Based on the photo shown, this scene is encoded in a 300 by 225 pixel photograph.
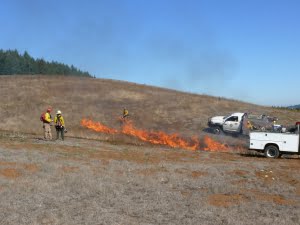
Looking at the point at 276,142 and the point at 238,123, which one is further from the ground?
the point at 238,123

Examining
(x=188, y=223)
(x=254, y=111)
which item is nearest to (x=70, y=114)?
(x=254, y=111)

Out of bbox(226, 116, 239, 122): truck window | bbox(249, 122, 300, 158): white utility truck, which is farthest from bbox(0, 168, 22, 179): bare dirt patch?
A: bbox(226, 116, 239, 122): truck window

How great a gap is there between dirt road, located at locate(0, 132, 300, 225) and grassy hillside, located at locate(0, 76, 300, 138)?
2129cm

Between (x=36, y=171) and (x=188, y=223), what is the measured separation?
27.9ft

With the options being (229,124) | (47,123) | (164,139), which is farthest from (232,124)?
(47,123)

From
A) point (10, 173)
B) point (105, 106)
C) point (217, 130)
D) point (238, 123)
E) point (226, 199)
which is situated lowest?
point (226, 199)

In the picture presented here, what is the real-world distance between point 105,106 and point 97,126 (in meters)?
11.2

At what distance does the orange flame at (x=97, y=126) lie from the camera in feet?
143

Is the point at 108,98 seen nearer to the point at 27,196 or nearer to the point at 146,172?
the point at 146,172

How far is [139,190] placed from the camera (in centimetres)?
1545

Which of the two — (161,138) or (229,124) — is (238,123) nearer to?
(229,124)

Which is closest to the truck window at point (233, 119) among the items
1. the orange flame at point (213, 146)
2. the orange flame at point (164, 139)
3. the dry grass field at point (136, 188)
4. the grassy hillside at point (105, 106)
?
the grassy hillside at point (105, 106)

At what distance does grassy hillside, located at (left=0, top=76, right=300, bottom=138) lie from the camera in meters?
47.9

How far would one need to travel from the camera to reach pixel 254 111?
56.5 m
